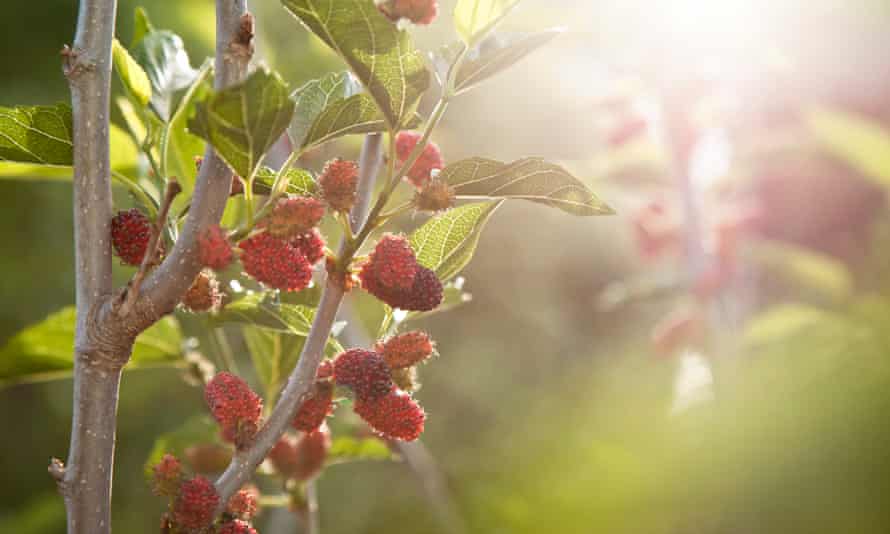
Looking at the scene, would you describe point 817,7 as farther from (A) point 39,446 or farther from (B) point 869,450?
(A) point 39,446

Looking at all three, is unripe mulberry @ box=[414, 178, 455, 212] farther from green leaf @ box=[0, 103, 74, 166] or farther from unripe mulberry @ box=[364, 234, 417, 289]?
green leaf @ box=[0, 103, 74, 166]

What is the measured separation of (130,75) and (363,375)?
0.86 ft

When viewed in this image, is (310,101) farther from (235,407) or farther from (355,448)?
(355,448)

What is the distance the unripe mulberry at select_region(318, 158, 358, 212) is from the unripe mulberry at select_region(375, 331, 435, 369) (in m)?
0.11

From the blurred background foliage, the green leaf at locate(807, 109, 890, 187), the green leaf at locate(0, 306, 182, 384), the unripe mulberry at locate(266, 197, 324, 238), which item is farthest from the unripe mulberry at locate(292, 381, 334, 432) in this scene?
the green leaf at locate(807, 109, 890, 187)

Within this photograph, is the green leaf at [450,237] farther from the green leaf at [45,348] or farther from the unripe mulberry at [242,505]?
the green leaf at [45,348]

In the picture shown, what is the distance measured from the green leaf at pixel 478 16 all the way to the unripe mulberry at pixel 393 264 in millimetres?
139

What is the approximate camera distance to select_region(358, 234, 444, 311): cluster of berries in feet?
1.96

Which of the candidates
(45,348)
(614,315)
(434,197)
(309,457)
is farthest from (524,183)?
(614,315)

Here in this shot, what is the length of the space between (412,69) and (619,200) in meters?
1.92

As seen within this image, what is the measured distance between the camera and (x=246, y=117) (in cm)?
49

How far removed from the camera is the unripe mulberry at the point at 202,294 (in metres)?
0.64

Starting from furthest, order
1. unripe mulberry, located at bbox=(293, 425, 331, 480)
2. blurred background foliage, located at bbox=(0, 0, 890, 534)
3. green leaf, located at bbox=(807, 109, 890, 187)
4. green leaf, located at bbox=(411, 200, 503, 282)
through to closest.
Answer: green leaf, located at bbox=(807, 109, 890, 187)
blurred background foliage, located at bbox=(0, 0, 890, 534)
unripe mulberry, located at bbox=(293, 425, 331, 480)
green leaf, located at bbox=(411, 200, 503, 282)

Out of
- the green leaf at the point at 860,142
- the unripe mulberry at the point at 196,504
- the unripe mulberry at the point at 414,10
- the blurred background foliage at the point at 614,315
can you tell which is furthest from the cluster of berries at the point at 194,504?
the green leaf at the point at 860,142
